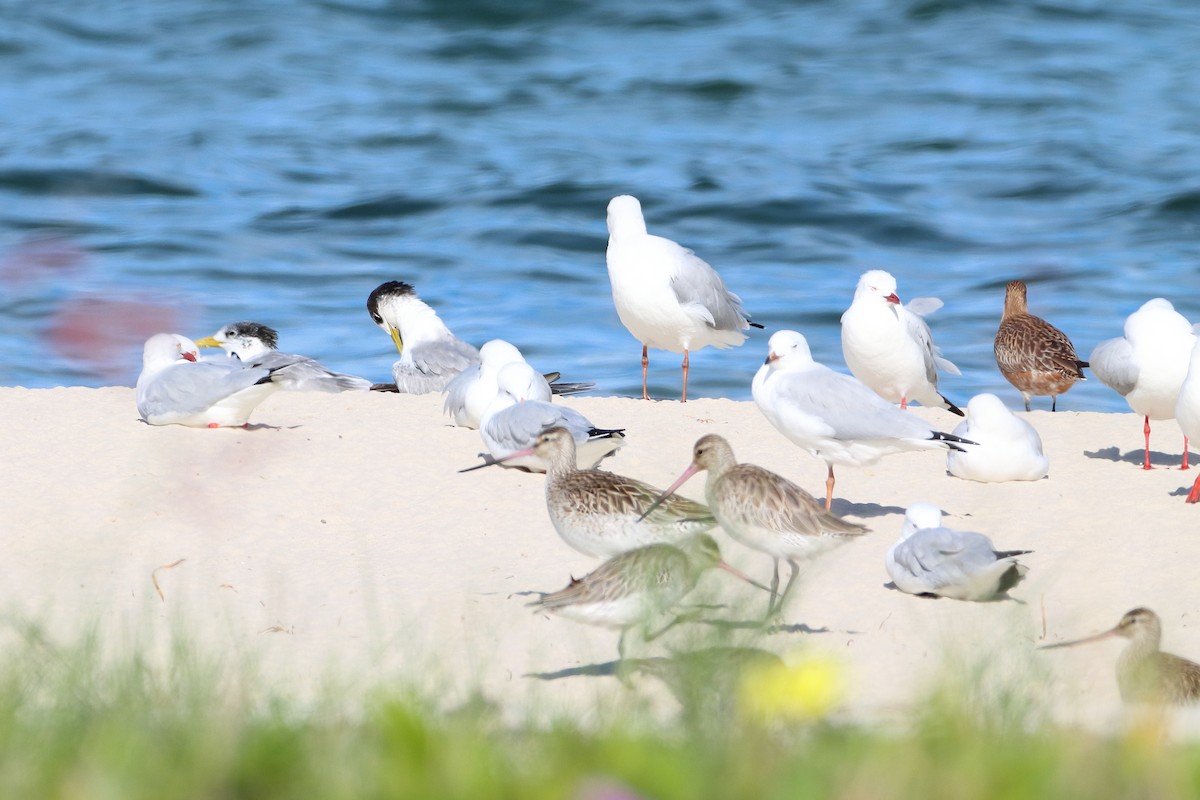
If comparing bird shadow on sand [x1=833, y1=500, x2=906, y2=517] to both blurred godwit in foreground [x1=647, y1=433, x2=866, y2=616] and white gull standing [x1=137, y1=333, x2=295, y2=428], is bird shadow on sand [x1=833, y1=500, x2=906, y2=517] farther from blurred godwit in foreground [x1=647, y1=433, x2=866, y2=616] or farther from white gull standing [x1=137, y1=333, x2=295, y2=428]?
white gull standing [x1=137, y1=333, x2=295, y2=428]

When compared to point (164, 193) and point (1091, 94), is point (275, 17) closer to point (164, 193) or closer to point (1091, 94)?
point (164, 193)

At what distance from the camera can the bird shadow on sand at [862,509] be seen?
310 inches

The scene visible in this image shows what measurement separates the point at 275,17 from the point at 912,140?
14.5 meters

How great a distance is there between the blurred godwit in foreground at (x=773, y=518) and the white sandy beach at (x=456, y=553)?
0.14 meters

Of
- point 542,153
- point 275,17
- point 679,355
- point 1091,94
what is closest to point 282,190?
point 542,153

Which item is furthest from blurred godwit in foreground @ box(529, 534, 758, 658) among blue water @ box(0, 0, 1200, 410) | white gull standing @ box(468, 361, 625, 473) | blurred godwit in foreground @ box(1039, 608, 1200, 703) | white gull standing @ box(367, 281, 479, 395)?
blue water @ box(0, 0, 1200, 410)

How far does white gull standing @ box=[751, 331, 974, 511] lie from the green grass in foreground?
3.57 metres

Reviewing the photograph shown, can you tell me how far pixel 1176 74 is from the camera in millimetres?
29469

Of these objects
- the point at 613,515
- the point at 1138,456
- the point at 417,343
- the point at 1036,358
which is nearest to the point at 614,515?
the point at 613,515

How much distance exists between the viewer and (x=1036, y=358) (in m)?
11.1

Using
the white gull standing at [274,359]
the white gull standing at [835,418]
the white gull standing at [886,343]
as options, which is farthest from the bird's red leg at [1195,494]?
the white gull standing at [274,359]

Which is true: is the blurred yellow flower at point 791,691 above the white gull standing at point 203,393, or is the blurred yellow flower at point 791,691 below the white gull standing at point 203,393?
above

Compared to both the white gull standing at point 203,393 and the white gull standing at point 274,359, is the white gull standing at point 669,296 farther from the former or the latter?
the white gull standing at point 203,393

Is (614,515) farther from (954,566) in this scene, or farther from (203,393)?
(203,393)
